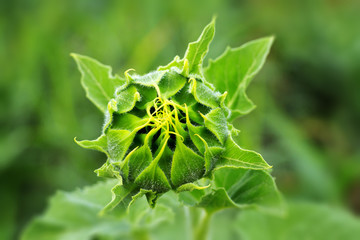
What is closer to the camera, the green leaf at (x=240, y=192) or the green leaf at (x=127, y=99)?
the green leaf at (x=127, y=99)

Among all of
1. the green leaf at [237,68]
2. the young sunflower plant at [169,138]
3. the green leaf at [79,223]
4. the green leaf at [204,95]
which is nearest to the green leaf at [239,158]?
the young sunflower plant at [169,138]

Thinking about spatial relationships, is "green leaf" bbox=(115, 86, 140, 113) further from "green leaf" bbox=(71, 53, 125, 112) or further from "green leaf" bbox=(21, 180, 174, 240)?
"green leaf" bbox=(21, 180, 174, 240)

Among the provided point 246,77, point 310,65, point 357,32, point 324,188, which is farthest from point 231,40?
point 246,77

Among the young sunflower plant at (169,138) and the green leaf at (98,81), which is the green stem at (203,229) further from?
the green leaf at (98,81)

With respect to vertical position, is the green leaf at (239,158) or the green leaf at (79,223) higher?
the green leaf at (79,223)

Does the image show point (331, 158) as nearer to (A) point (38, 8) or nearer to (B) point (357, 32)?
(B) point (357, 32)

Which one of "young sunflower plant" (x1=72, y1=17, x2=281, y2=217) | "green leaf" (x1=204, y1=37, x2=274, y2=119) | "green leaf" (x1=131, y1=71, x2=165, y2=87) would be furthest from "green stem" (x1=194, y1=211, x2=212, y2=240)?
"green leaf" (x1=131, y1=71, x2=165, y2=87)
